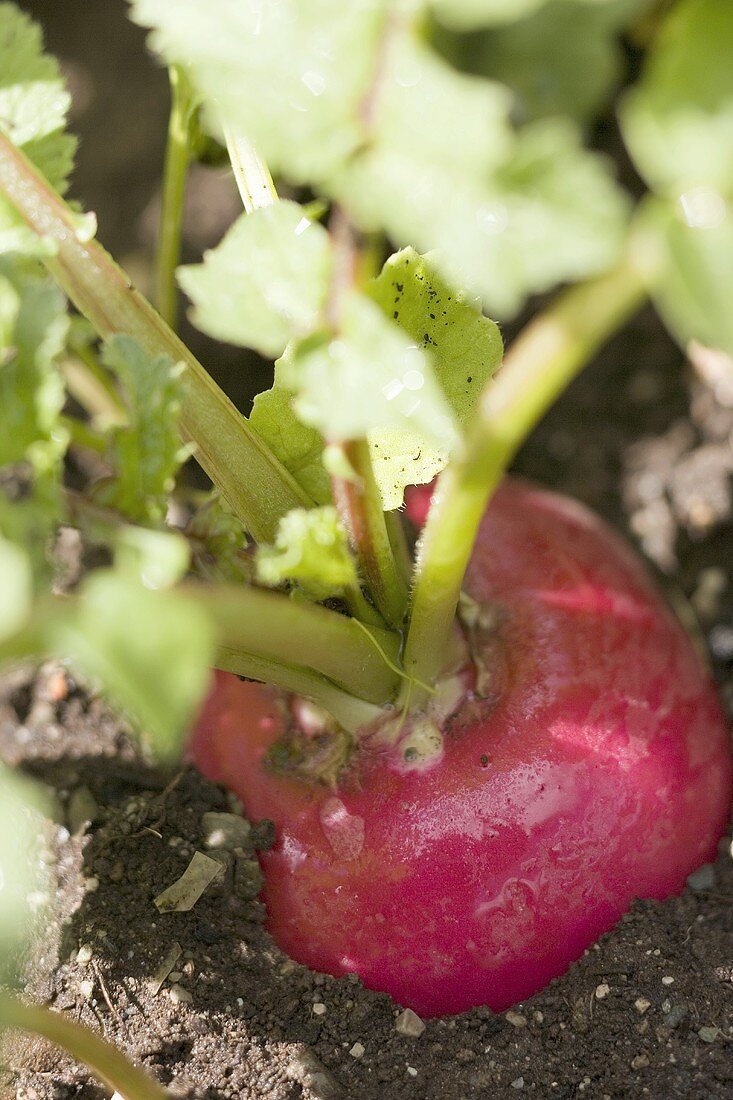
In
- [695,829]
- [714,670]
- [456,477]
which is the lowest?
[714,670]

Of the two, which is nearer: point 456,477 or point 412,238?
point 412,238

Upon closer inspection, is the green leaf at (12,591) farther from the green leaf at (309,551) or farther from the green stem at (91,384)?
the green stem at (91,384)

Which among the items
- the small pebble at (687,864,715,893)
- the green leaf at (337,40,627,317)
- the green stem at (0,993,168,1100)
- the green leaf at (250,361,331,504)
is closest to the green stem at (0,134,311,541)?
the green leaf at (250,361,331,504)

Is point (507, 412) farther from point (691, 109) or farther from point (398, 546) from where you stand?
point (398, 546)

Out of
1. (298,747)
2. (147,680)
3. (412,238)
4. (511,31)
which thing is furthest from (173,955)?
(511,31)

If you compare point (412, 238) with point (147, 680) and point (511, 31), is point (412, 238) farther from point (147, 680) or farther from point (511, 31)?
point (147, 680)
